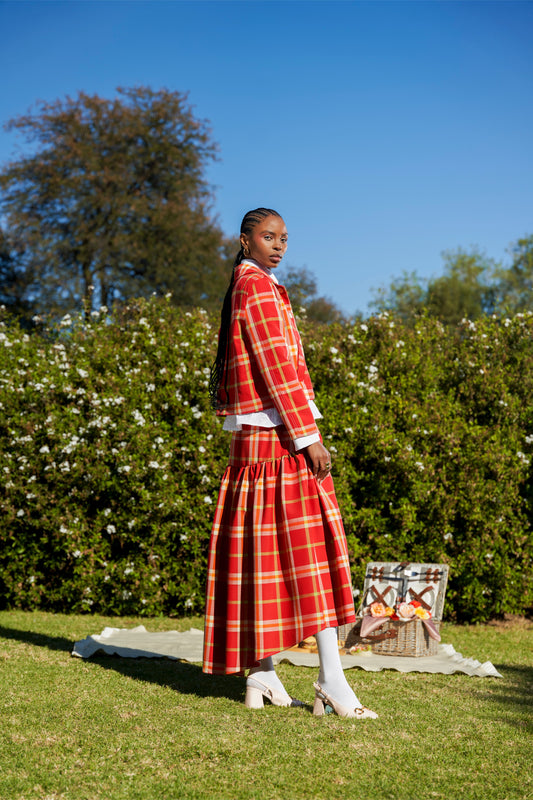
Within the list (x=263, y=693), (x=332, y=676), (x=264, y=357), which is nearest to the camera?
(x=332, y=676)

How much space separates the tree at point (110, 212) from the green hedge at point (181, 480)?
21830 millimetres

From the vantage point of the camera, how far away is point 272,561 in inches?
130

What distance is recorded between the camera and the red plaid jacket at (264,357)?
326cm

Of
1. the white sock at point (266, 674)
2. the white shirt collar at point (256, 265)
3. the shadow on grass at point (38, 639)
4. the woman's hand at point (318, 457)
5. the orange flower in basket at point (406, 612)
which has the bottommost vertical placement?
the shadow on grass at point (38, 639)

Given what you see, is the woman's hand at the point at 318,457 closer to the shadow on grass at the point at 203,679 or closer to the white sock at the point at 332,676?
the white sock at the point at 332,676

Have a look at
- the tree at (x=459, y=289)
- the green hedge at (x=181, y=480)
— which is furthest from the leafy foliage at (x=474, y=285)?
the green hedge at (x=181, y=480)

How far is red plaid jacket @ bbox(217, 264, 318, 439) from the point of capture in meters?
3.26

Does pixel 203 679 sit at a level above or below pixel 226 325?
below

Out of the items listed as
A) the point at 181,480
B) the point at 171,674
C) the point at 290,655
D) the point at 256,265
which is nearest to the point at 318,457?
the point at 256,265

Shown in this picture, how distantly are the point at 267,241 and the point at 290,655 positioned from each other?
2.67 meters

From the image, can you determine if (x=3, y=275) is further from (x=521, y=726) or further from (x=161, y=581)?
(x=521, y=726)

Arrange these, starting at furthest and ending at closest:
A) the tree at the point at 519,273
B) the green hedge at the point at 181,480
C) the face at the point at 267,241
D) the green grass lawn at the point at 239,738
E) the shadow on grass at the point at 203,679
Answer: the tree at the point at 519,273, the green hedge at the point at 181,480, the shadow on grass at the point at 203,679, the face at the point at 267,241, the green grass lawn at the point at 239,738

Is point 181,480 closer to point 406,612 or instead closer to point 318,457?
point 406,612

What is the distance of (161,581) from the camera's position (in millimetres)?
6324
